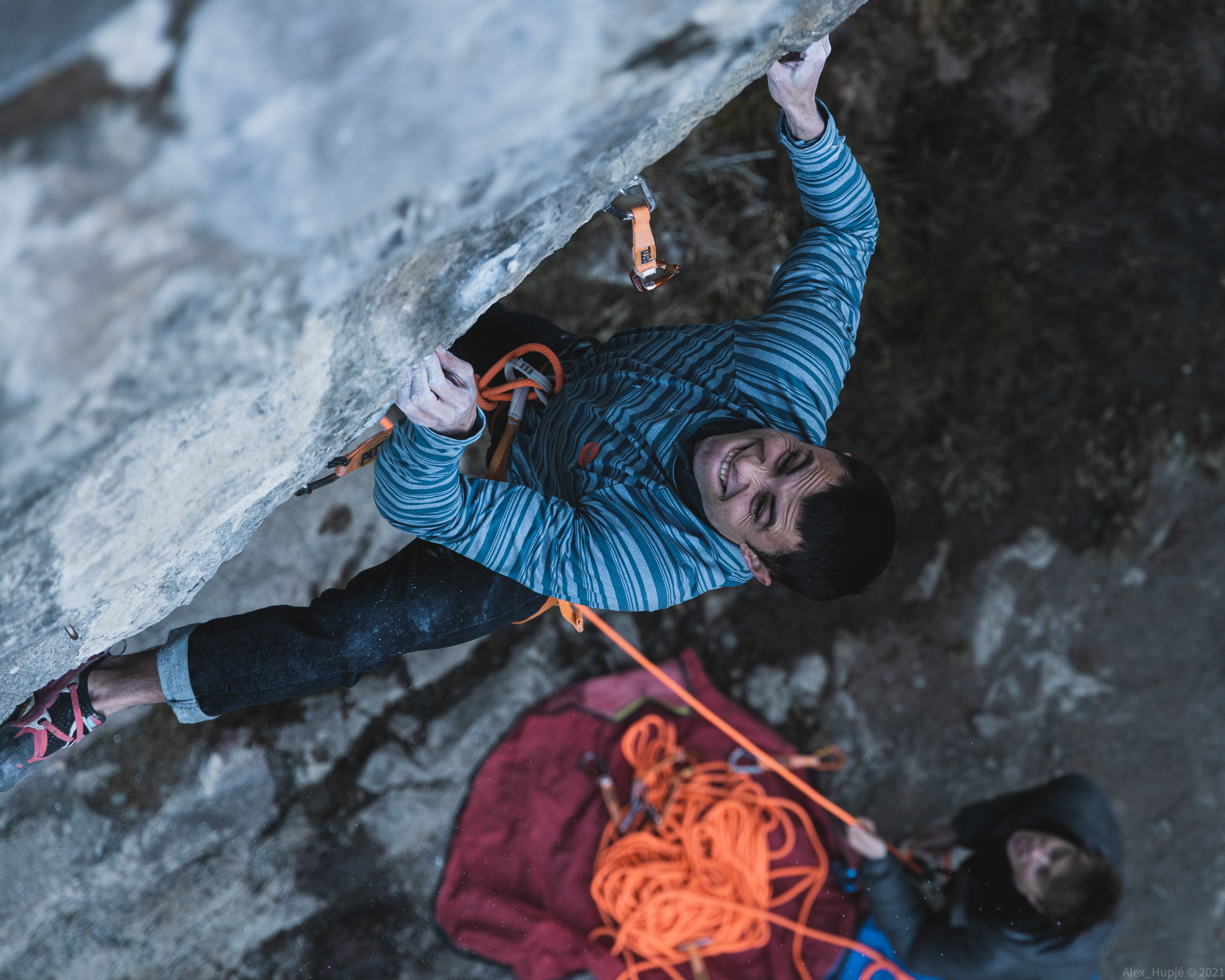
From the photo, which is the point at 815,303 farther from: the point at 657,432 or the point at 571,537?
the point at 571,537

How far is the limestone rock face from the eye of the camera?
1.87 feet

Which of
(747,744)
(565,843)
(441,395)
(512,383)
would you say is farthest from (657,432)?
(565,843)

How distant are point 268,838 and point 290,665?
1.08 metres

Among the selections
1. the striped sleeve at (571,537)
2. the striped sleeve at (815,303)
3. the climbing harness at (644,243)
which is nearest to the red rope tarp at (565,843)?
the striped sleeve at (571,537)

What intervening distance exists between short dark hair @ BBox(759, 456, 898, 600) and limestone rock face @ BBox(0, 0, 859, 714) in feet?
2.44

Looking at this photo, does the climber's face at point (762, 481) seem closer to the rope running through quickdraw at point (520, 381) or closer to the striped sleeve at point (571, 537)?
the striped sleeve at point (571, 537)

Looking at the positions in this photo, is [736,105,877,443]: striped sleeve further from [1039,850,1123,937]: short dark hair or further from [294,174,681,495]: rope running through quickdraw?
[1039,850,1123,937]: short dark hair

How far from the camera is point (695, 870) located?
9.04 ft

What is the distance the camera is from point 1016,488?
3252 mm

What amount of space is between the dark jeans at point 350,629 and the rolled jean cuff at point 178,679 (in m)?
0.01

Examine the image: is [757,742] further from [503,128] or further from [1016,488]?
[503,128]

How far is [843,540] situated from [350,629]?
106 cm

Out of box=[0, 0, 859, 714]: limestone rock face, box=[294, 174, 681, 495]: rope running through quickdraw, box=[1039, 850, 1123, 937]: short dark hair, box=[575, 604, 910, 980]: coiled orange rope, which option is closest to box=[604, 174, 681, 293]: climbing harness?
box=[294, 174, 681, 495]: rope running through quickdraw

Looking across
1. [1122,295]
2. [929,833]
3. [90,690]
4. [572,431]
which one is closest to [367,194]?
[572,431]
